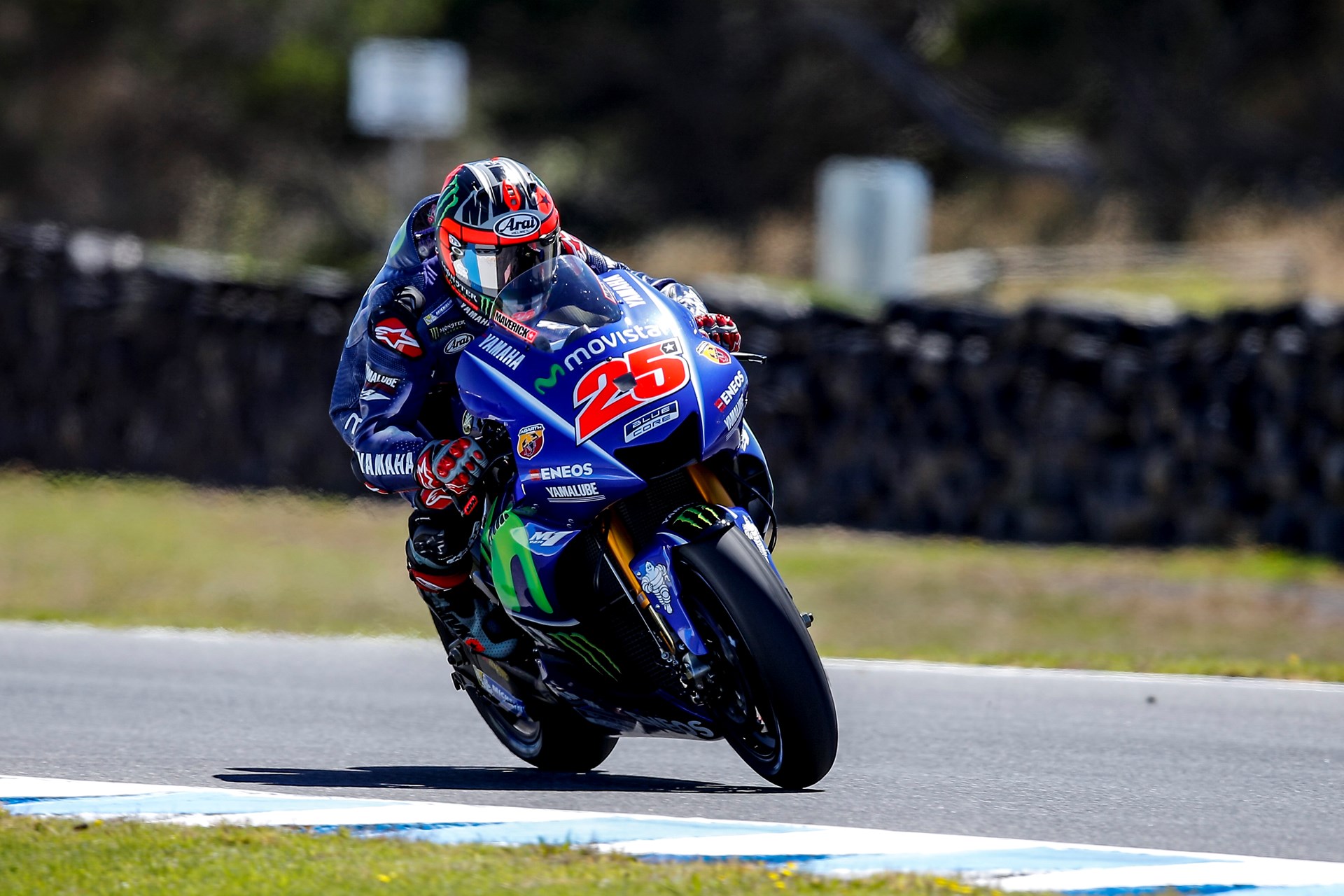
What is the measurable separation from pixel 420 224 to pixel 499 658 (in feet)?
4.58

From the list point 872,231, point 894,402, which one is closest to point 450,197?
point 894,402

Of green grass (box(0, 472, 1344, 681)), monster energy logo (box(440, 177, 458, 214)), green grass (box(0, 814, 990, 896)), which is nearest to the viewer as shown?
green grass (box(0, 814, 990, 896))

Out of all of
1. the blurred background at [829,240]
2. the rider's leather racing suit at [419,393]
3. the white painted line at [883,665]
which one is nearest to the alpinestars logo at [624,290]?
the rider's leather racing suit at [419,393]

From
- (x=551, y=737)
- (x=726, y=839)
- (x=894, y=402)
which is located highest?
(x=726, y=839)

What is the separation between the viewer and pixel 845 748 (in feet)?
22.4

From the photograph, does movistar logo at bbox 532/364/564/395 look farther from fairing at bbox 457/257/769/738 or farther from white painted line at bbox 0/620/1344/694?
white painted line at bbox 0/620/1344/694

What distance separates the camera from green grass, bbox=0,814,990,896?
4434 mm

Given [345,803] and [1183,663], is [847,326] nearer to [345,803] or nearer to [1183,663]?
[1183,663]

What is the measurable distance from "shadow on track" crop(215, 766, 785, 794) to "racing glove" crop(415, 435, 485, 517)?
2.78 feet

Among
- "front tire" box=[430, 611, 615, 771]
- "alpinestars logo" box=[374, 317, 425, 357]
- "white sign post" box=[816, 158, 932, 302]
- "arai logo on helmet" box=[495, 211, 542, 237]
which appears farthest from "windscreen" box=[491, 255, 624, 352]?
"white sign post" box=[816, 158, 932, 302]

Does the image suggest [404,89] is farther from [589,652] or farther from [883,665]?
[589,652]

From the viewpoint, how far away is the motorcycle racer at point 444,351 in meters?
5.77

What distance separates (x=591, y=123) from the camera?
37594 millimetres

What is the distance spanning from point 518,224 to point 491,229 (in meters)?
0.08
